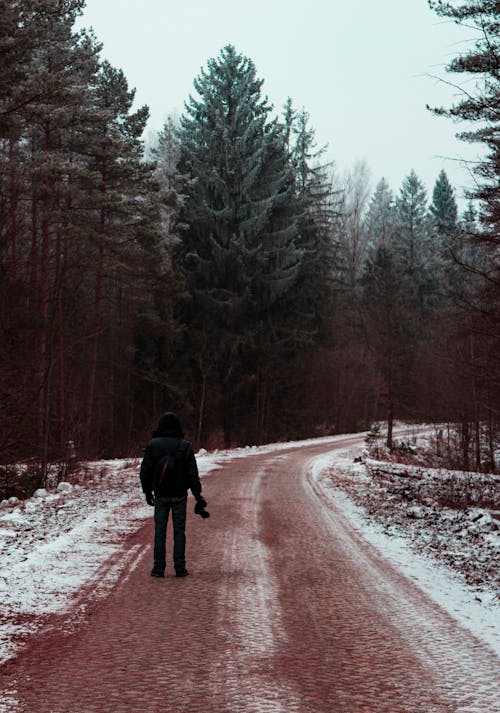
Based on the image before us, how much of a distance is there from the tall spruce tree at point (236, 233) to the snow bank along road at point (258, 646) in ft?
99.3

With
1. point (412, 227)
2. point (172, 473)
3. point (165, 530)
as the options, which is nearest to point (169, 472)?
point (172, 473)

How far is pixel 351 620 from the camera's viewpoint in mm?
6227

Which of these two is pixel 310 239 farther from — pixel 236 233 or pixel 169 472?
pixel 169 472

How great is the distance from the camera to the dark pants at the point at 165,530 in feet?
25.3

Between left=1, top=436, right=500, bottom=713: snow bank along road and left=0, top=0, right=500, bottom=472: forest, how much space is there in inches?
281

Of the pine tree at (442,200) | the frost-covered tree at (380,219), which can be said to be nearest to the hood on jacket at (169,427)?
the frost-covered tree at (380,219)

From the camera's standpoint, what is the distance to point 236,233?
3988cm

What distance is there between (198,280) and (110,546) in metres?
31.7

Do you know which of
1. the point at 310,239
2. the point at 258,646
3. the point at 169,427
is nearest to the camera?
the point at 258,646

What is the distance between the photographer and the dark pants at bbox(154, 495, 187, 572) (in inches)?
304

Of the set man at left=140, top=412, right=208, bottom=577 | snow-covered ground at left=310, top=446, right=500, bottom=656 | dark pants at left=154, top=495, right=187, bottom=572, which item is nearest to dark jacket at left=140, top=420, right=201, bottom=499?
man at left=140, top=412, right=208, bottom=577

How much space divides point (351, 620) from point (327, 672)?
146cm

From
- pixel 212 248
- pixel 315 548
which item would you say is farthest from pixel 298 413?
pixel 315 548

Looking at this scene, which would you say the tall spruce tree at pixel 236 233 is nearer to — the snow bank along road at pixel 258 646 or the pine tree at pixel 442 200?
the snow bank along road at pixel 258 646
